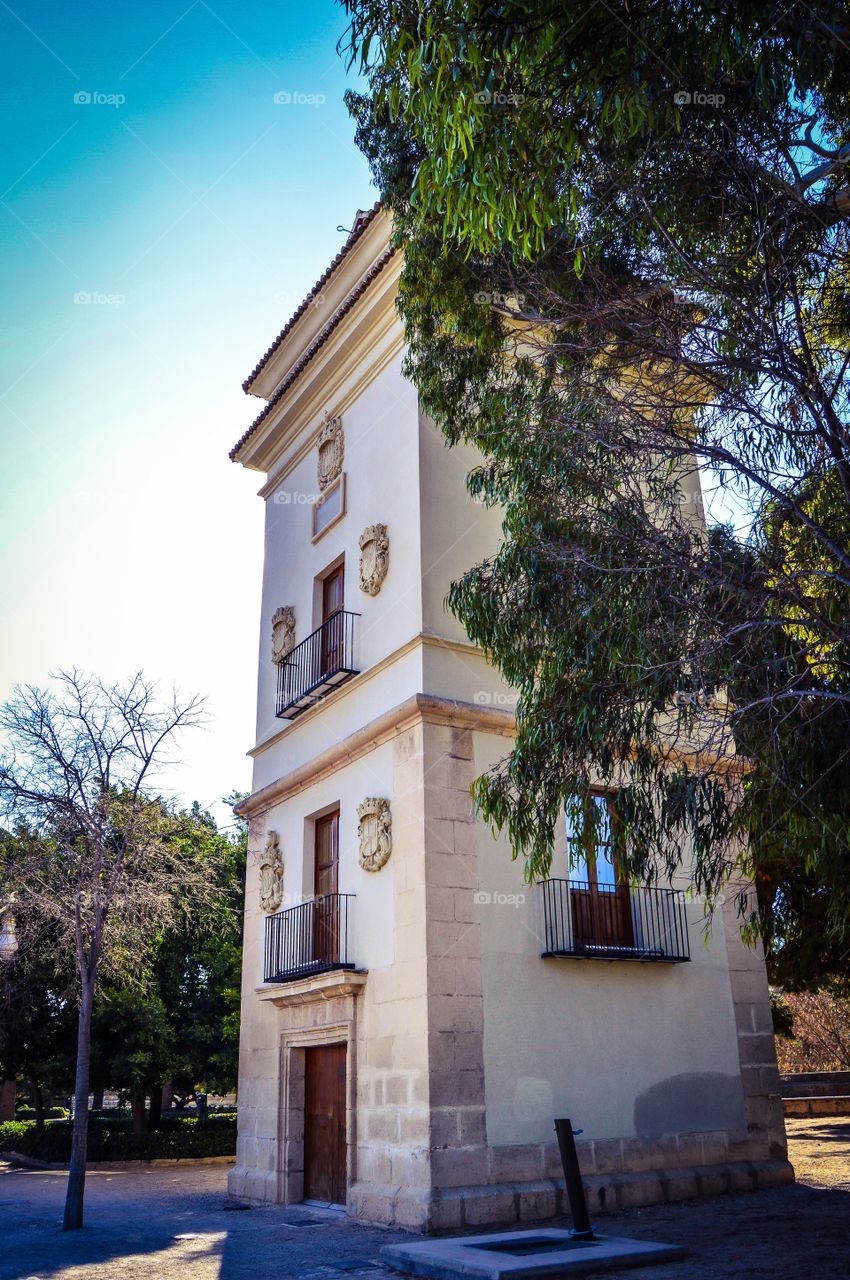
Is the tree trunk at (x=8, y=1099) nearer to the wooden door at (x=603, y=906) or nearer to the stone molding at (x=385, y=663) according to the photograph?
the stone molding at (x=385, y=663)

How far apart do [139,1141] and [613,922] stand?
1369 cm

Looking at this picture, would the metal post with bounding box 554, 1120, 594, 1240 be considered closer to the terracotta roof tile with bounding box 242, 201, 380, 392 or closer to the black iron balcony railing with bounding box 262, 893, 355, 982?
the black iron balcony railing with bounding box 262, 893, 355, 982

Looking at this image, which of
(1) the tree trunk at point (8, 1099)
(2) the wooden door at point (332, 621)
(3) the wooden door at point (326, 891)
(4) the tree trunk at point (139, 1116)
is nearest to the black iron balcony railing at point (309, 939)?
(3) the wooden door at point (326, 891)

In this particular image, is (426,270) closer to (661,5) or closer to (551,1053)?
(661,5)

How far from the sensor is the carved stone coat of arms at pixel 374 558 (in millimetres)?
13273

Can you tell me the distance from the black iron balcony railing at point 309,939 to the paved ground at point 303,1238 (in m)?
2.67

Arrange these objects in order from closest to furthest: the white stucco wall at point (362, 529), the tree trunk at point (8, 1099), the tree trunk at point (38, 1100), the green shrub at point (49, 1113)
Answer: the white stucco wall at point (362, 529) < the tree trunk at point (38, 1100) < the tree trunk at point (8, 1099) < the green shrub at point (49, 1113)

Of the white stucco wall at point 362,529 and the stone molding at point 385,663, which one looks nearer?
the stone molding at point 385,663

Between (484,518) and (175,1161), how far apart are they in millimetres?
15300

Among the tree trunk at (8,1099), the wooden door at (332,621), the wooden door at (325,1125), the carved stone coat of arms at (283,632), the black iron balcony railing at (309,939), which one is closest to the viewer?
the wooden door at (325,1125)

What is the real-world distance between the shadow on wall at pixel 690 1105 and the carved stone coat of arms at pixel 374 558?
6.88 meters

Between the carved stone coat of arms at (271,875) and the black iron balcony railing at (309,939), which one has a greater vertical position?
the carved stone coat of arms at (271,875)

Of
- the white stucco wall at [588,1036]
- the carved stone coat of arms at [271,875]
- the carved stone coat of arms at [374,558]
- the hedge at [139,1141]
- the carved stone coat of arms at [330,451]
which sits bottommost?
the hedge at [139,1141]

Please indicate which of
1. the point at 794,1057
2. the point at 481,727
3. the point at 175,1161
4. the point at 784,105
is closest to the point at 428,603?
the point at 481,727
